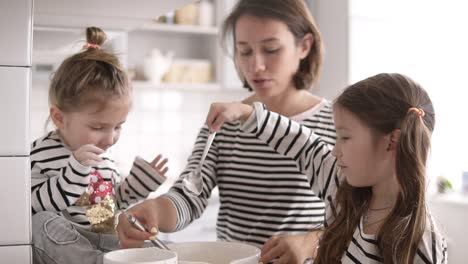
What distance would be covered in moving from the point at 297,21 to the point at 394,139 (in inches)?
19.9

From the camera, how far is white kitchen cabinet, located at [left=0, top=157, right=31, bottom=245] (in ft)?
2.63

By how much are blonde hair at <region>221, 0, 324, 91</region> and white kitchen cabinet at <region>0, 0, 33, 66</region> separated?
0.66m

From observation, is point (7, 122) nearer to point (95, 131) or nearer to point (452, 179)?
point (95, 131)

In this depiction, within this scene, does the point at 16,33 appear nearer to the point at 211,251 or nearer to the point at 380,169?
the point at 211,251

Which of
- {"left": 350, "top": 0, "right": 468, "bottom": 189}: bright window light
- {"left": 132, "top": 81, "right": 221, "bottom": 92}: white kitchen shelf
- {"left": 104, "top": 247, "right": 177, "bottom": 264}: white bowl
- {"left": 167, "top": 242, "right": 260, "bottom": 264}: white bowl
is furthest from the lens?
{"left": 132, "top": 81, "right": 221, "bottom": 92}: white kitchen shelf

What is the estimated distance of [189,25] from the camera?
3855mm

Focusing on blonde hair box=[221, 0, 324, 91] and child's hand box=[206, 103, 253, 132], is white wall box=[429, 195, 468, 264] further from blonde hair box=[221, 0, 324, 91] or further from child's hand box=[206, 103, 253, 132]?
child's hand box=[206, 103, 253, 132]

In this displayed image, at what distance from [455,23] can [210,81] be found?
147cm

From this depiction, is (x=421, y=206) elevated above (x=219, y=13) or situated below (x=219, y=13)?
below

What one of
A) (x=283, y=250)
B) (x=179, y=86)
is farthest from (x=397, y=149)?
(x=179, y=86)

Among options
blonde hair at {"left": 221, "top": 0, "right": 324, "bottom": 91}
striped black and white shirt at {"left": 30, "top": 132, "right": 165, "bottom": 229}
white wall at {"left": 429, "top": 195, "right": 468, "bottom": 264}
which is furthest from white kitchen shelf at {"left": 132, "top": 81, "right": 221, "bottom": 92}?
striped black and white shirt at {"left": 30, "top": 132, "right": 165, "bottom": 229}

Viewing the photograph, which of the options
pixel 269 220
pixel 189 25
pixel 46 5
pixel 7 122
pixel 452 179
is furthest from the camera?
pixel 189 25

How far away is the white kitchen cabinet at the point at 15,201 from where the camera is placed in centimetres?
80

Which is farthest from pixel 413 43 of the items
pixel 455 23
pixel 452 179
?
pixel 452 179
